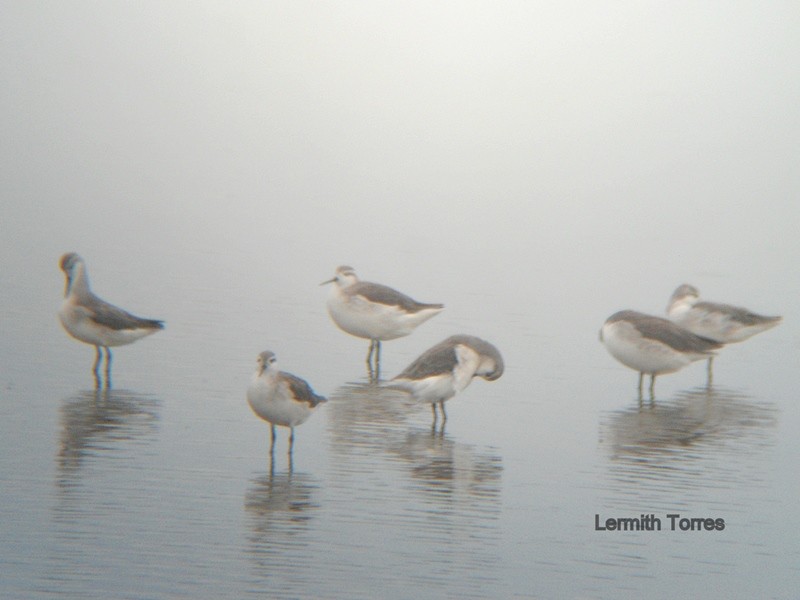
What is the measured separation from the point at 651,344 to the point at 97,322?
18.7 feet

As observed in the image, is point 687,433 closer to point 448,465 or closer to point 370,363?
point 448,465

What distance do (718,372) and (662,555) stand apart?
6.50 m

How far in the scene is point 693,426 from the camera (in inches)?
500

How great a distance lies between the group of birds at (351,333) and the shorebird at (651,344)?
166 cm

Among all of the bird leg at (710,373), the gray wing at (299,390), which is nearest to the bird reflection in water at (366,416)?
the gray wing at (299,390)

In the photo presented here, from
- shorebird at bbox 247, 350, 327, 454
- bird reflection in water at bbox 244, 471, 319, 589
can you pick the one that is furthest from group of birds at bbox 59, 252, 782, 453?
bird reflection in water at bbox 244, 471, 319, 589

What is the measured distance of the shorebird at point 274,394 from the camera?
1044 cm

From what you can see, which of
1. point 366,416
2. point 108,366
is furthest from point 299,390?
point 108,366

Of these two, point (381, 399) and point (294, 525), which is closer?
point (294, 525)

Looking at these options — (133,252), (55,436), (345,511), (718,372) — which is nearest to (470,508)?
(345,511)

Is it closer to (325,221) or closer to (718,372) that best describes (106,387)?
(718,372)

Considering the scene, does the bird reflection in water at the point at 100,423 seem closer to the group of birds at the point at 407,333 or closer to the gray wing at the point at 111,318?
the group of birds at the point at 407,333

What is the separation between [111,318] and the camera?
522 inches

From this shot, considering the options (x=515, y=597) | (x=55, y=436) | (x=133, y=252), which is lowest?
(x=515, y=597)
